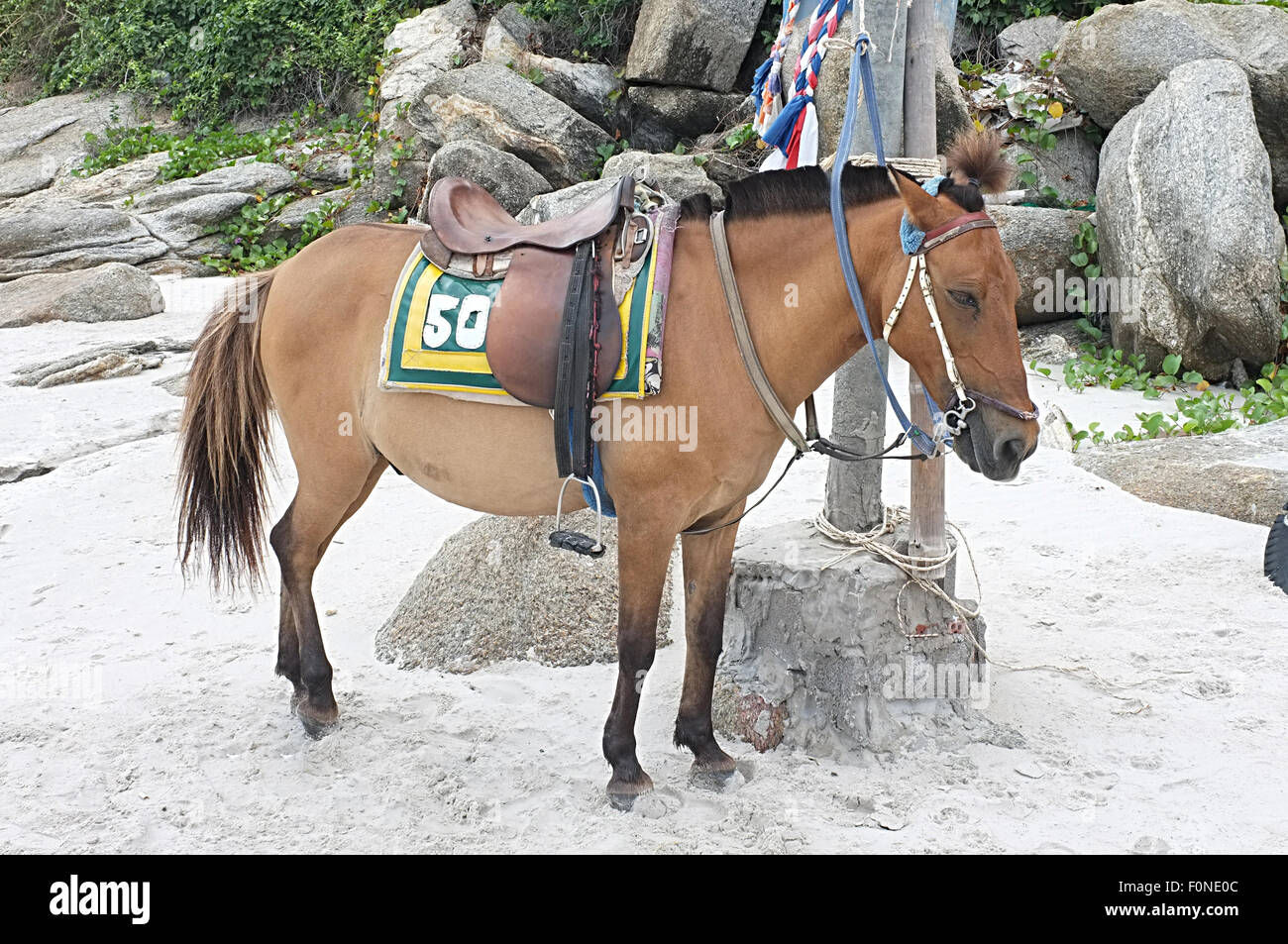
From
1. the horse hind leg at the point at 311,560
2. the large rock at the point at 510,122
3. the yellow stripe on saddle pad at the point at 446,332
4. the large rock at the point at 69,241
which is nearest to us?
the yellow stripe on saddle pad at the point at 446,332

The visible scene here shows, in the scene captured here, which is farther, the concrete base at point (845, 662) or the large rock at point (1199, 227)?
the large rock at point (1199, 227)

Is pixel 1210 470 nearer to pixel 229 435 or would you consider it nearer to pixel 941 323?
pixel 941 323

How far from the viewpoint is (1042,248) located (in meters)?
8.12

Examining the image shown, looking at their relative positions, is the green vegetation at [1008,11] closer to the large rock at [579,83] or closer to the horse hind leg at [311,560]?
the large rock at [579,83]

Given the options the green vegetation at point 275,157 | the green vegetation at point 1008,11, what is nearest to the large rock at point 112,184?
the green vegetation at point 275,157

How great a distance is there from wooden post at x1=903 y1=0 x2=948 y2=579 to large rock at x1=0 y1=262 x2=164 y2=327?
340 inches

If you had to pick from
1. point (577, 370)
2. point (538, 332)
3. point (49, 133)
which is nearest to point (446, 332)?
point (538, 332)

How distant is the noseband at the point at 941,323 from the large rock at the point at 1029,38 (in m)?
8.38

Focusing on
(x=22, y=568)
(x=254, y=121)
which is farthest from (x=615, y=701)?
(x=254, y=121)

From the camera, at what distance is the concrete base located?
3350 mm

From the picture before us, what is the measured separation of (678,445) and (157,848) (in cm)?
187

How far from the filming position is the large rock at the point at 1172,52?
7770 mm

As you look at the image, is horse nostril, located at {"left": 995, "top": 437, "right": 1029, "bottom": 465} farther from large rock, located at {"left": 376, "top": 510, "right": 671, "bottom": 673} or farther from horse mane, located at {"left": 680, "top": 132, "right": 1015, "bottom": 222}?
large rock, located at {"left": 376, "top": 510, "right": 671, "bottom": 673}

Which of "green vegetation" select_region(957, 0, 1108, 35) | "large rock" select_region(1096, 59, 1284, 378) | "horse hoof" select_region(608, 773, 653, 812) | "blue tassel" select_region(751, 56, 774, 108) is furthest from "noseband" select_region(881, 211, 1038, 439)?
"green vegetation" select_region(957, 0, 1108, 35)
